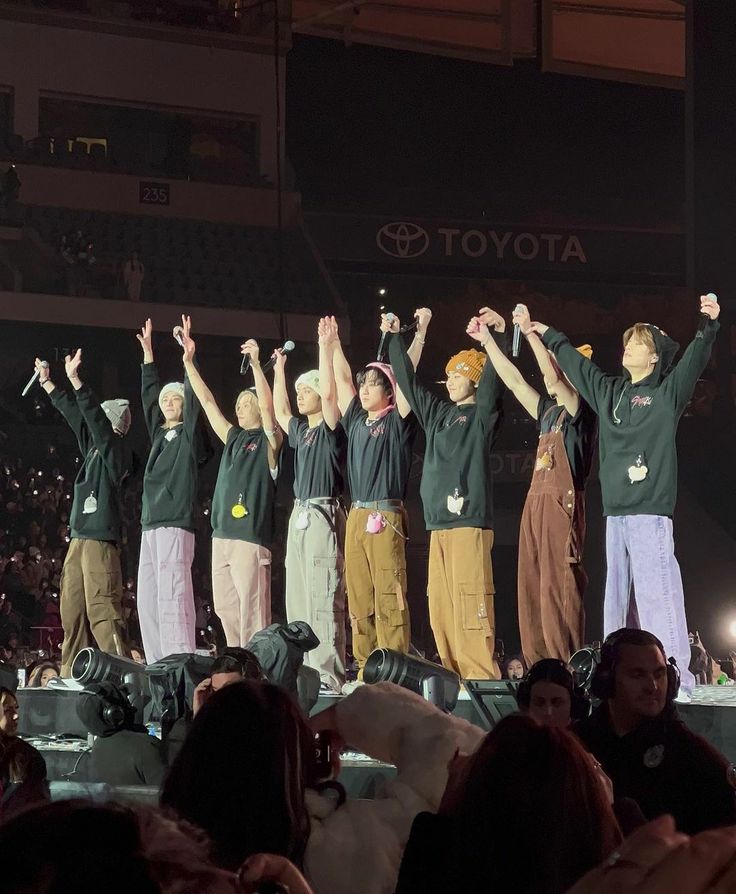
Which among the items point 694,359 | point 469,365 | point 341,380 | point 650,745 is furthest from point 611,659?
Answer: point 341,380

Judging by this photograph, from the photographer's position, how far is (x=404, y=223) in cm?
1432

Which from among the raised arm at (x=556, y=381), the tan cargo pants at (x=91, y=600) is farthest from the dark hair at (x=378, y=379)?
the tan cargo pants at (x=91, y=600)

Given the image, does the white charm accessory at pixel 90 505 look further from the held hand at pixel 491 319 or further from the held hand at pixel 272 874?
the held hand at pixel 272 874

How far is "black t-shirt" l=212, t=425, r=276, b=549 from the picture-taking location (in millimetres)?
7141

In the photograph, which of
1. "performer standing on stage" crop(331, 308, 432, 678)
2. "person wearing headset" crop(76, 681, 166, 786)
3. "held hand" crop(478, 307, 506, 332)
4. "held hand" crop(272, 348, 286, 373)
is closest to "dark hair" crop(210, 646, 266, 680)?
"person wearing headset" crop(76, 681, 166, 786)

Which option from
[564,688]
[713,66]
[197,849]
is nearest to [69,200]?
[713,66]

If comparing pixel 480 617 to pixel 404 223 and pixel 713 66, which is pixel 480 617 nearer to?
pixel 713 66

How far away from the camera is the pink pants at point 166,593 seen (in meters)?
7.32

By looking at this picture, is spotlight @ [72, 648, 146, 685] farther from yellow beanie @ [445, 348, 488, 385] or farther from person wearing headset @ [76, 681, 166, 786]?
yellow beanie @ [445, 348, 488, 385]

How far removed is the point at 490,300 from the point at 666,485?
28.0 feet

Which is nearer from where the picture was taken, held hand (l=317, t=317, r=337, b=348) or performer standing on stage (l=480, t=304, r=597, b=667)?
performer standing on stage (l=480, t=304, r=597, b=667)

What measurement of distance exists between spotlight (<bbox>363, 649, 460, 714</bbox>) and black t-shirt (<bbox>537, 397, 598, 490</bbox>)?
1.05m

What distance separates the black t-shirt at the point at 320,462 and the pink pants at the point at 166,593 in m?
0.88

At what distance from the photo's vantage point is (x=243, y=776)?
5.80 ft
